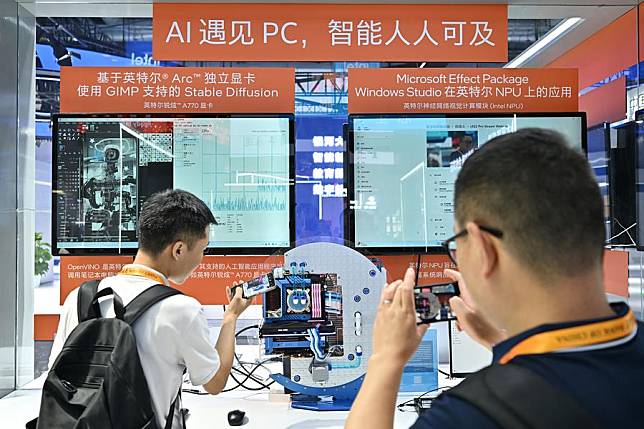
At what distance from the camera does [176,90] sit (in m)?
2.59

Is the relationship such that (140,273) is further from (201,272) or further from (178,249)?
(201,272)

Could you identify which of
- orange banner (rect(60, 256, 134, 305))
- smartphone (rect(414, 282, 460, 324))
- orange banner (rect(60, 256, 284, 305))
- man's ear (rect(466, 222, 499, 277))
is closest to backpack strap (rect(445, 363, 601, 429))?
man's ear (rect(466, 222, 499, 277))

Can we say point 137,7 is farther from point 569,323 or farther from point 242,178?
point 569,323

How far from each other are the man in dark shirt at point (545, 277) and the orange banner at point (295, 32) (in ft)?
6.19

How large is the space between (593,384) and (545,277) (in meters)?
0.15

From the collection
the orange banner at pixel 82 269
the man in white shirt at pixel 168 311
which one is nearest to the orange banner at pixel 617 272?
the man in white shirt at pixel 168 311

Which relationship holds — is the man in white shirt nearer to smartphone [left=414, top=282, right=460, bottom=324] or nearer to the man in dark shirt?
smartphone [left=414, top=282, right=460, bottom=324]

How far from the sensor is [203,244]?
1736 mm

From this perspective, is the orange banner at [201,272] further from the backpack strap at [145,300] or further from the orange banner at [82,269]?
the backpack strap at [145,300]

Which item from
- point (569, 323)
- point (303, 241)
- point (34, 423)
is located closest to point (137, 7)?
point (303, 241)

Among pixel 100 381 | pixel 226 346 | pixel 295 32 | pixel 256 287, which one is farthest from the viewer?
pixel 295 32

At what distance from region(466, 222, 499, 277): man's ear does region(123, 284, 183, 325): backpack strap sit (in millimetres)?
916

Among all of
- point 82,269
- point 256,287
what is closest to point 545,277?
point 256,287

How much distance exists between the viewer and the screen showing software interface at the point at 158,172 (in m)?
2.50
